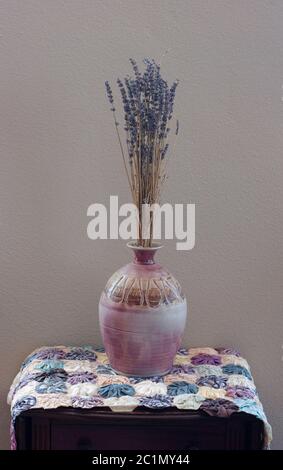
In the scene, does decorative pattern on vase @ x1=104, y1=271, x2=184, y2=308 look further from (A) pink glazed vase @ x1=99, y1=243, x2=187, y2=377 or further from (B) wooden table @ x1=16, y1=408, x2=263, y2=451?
(B) wooden table @ x1=16, y1=408, x2=263, y2=451

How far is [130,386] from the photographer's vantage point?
4.08ft

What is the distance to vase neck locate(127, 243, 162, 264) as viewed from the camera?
1280 millimetres

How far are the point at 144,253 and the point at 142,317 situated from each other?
147 millimetres

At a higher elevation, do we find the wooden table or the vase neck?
the vase neck

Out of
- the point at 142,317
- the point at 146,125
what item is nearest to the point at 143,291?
the point at 142,317

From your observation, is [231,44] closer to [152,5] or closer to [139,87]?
[152,5]

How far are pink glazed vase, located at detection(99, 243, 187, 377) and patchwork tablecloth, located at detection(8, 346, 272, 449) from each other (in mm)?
51

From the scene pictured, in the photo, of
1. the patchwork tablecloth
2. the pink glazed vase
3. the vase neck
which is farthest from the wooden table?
the vase neck

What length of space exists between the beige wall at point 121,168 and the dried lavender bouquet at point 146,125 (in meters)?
0.21

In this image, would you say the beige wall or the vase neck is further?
the beige wall

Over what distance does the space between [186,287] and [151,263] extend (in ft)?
0.84

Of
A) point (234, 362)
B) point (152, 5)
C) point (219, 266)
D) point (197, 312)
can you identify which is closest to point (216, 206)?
point (219, 266)

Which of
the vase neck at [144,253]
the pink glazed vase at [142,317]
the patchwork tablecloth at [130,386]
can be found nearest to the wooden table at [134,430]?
the patchwork tablecloth at [130,386]

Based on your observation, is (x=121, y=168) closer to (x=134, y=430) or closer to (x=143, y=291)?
(x=143, y=291)
